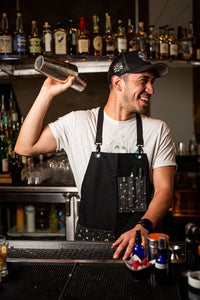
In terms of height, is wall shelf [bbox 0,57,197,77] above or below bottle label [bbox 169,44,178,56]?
below

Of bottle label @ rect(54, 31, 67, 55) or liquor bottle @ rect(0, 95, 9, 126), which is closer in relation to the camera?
bottle label @ rect(54, 31, 67, 55)

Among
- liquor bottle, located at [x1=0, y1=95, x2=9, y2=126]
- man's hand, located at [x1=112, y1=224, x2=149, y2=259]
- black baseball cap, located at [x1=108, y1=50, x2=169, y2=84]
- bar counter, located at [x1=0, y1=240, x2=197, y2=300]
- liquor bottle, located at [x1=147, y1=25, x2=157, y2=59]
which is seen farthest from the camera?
liquor bottle, located at [x1=0, y1=95, x2=9, y2=126]

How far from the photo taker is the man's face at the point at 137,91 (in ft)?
6.50

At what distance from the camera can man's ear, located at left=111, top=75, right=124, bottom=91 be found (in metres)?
2.05

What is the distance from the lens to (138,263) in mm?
1250

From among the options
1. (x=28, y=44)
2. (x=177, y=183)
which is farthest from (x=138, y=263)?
(x=28, y=44)

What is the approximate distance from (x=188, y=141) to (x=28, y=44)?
1897 millimetres

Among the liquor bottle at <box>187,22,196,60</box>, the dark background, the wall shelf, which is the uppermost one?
the dark background

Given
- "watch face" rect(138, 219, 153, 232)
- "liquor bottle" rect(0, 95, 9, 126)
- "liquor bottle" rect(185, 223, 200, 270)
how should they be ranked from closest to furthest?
"liquor bottle" rect(185, 223, 200, 270)
"watch face" rect(138, 219, 153, 232)
"liquor bottle" rect(0, 95, 9, 126)

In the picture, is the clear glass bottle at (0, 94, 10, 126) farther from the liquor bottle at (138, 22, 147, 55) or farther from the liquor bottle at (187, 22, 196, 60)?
the liquor bottle at (187, 22, 196, 60)

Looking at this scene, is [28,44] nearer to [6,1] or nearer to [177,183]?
[6,1]

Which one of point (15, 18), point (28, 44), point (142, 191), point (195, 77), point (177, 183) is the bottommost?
point (177, 183)

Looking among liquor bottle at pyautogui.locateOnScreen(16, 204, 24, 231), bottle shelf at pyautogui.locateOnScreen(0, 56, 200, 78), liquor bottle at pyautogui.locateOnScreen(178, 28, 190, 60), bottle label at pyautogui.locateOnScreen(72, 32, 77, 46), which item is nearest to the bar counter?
liquor bottle at pyautogui.locateOnScreen(16, 204, 24, 231)

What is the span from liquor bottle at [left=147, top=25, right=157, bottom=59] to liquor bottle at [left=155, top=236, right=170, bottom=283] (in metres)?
2.52
